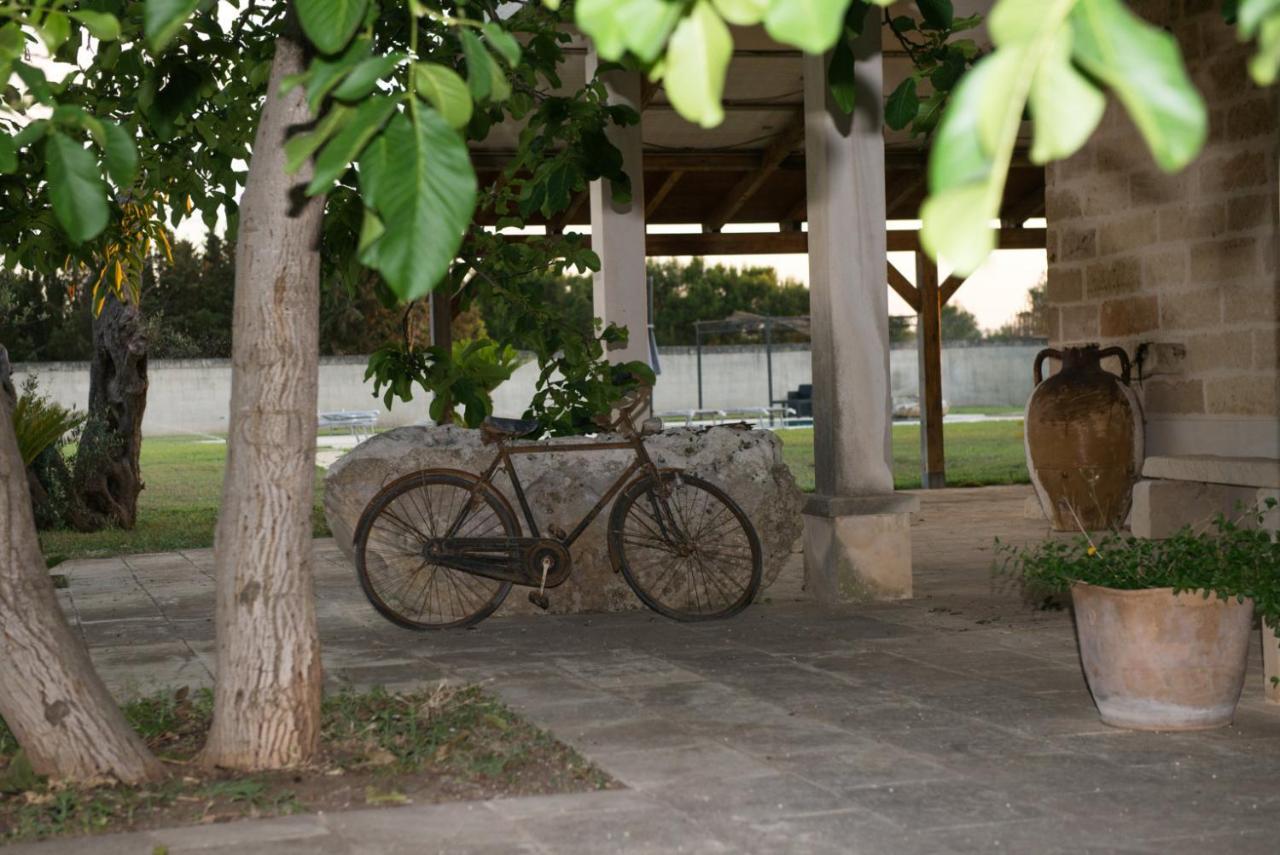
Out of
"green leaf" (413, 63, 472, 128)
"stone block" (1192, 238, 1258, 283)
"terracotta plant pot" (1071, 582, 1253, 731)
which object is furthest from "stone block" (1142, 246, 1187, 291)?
"green leaf" (413, 63, 472, 128)

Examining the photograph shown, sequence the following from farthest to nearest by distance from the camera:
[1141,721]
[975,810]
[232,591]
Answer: [1141,721] → [232,591] → [975,810]

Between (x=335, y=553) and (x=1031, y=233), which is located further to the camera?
→ (x=1031, y=233)

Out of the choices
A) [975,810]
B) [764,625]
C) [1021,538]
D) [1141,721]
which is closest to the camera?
[975,810]

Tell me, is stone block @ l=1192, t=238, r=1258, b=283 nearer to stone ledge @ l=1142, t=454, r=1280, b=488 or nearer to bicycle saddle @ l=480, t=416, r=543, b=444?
stone ledge @ l=1142, t=454, r=1280, b=488

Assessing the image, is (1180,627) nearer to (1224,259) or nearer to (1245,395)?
(1245,395)

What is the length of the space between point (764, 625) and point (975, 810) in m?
2.92

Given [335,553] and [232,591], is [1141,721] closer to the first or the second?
[232,591]

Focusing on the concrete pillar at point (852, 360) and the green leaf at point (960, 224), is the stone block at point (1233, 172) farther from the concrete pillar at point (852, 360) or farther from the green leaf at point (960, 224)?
the green leaf at point (960, 224)

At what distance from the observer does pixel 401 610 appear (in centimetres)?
666

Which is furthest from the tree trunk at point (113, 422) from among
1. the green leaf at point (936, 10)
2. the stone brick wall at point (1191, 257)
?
the green leaf at point (936, 10)

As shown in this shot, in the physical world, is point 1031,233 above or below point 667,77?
above

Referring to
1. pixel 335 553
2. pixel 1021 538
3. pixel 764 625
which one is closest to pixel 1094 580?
pixel 764 625

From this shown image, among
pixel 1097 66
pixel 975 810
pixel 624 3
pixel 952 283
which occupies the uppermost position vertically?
pixel 952 283

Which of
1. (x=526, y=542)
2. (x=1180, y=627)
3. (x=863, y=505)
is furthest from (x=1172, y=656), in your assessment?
(x=526, y=542)
